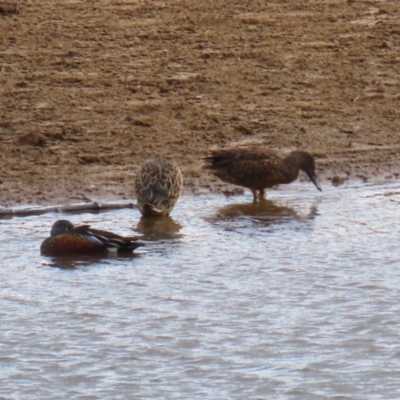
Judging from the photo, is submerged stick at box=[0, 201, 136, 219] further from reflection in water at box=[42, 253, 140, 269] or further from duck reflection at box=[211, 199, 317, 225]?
reflection in water at box=[42, 253, 140, 269]

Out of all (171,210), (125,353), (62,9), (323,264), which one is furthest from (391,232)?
(62,9)

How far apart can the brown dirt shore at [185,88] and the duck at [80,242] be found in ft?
4.38

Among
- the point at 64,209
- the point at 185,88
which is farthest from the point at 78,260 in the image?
the point at 185,88

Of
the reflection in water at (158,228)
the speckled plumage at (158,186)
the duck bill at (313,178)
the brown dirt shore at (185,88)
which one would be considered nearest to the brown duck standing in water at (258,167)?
the duck bill at (313,178)

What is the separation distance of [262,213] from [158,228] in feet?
2.94

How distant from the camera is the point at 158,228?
948 centimetres

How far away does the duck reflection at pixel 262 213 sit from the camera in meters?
9.75

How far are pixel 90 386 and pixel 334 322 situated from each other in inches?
64.2

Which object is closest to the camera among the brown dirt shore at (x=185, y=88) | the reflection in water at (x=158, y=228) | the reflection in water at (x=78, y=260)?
the reflection in water at (x=78, y=260)

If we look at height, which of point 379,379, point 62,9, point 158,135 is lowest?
point 379,379

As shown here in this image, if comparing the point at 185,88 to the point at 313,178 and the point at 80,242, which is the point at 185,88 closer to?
the point at 313,178

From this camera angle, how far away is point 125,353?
6.96m

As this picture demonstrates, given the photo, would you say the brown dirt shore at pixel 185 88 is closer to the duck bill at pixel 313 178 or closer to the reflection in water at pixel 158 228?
the duck bill at pixel 313 178

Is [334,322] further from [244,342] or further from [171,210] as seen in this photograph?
[171,210]
